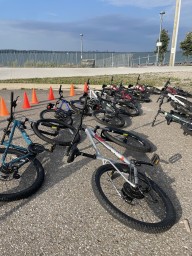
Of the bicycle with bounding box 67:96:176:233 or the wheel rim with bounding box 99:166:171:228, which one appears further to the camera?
the wheel rim with bounding box 99:166:171:228

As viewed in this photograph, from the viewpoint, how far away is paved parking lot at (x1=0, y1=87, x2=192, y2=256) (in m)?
2.89

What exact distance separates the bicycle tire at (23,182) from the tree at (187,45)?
43.2 m

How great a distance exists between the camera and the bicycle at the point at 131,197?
3.13m

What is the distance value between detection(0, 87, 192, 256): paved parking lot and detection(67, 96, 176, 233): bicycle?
15 centimetres

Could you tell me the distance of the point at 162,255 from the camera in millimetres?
2846

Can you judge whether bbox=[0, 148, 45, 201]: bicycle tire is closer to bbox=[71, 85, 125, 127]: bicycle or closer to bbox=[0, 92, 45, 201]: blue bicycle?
bbox=[0, 92, 45, 201]: blue bicycle

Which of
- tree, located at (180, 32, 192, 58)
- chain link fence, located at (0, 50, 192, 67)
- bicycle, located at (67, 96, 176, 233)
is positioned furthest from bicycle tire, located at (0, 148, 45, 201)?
tree, located at (180, 32, 192, 58)

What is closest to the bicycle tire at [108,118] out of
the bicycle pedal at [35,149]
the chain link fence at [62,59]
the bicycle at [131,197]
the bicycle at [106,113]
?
the bicycle at [106,113]

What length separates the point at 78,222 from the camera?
10.8 ft

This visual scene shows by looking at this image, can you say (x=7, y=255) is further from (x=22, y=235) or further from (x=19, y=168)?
(x=19, y=168)

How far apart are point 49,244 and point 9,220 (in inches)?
27.4

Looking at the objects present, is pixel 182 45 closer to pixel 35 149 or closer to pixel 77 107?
pixel 77 107

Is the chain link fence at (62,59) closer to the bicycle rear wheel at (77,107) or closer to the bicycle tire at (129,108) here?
the bicycle tire at (129,108)

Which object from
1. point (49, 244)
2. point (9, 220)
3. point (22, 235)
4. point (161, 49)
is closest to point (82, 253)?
point (49, 244)
